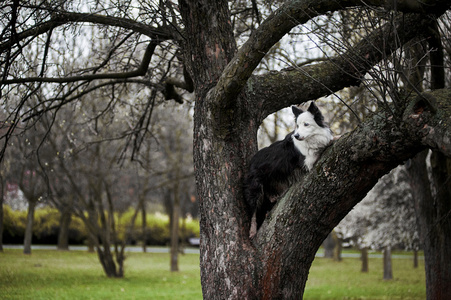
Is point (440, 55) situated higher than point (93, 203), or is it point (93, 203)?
point (440, 55)

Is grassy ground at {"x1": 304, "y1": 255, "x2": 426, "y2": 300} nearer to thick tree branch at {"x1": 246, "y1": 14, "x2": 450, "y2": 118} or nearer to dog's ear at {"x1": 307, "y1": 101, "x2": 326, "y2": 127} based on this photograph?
dog's ear at {"x1": 307, "y1": 101, "x2": 326, "y2": 127}

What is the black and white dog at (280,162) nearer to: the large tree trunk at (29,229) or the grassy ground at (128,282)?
the grassy ground at (128,282)

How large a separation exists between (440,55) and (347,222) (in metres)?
9.36

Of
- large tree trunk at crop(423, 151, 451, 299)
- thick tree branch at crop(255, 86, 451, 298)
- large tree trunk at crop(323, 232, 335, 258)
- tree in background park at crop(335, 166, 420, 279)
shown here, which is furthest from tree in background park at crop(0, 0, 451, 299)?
large tree trunk at crop(323, 232, 335, 258)

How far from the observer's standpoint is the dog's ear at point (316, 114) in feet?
12.9

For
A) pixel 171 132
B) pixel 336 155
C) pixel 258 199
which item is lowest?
pixel 258 199

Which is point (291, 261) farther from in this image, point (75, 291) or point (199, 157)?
point (75, 291)

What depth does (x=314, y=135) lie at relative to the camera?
3.77m

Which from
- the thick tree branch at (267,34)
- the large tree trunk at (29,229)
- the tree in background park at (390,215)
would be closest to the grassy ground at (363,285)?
the tree in background park at (390,215)

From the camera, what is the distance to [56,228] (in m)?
18.2

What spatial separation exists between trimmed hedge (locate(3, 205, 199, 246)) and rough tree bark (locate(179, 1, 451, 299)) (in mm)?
8655

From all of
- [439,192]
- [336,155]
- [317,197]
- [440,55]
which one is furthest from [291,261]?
[439,192]

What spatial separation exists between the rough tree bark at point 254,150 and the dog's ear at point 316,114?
14 centimetres

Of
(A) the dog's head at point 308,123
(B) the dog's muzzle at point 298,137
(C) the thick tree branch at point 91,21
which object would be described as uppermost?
(C) the thick tree branch at point 91,21
